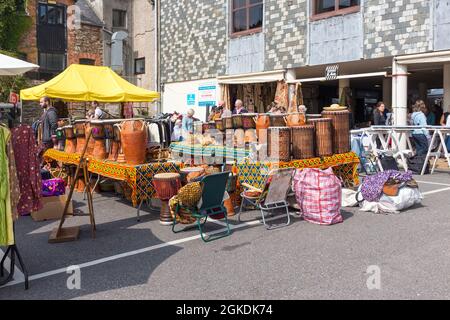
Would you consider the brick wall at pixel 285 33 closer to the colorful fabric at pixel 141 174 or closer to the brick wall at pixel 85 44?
the colorful fabric at pixel 141 174

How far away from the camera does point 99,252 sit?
524 centimetres

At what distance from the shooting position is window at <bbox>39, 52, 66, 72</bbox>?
84.7 ft

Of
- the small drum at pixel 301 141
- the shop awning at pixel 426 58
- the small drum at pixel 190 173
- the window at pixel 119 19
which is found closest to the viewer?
the small drum at pixel 190 173

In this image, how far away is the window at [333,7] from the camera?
1377 cm

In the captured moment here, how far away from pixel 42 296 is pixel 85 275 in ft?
1.79

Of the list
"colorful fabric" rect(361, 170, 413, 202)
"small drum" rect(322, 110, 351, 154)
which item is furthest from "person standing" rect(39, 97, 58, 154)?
"colorful fabric" rect(361, 170, 413, 202)

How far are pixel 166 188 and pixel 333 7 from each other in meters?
10.3

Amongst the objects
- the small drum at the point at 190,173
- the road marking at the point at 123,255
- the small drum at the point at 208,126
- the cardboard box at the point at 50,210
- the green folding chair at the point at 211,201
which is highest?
the small drum at the point at 208,126

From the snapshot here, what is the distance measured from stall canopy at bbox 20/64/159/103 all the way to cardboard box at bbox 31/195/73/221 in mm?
4285

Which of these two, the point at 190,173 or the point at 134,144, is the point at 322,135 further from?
the point at 134,144

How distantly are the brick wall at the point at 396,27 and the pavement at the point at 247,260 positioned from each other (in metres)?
6.94

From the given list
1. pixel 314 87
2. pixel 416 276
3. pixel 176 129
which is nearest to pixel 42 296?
pixel 416 276

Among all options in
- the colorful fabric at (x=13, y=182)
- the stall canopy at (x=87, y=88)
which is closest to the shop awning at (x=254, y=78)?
the stall canopy at (x=87, y=88)
